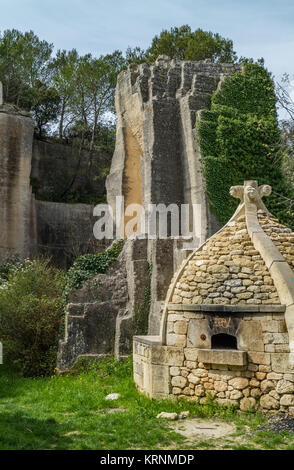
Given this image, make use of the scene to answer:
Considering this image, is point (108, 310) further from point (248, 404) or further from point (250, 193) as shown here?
point (248, 404)

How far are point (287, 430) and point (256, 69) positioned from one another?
42.7 feet

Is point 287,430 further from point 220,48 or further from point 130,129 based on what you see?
point 220,48

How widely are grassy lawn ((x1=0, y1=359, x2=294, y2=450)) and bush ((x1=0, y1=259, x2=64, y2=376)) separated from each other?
3.57ft

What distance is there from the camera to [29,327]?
12.4 meters

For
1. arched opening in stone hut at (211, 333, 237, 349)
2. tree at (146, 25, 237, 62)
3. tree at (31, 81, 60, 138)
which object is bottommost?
arched opening in stone hut at (211, 333, 237, 349)

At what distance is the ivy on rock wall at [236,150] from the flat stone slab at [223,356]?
6781 mm

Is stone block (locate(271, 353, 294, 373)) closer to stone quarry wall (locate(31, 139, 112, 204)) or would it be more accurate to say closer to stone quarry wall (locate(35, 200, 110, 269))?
stone quarry wall (locate(35, 200, 110, 269))

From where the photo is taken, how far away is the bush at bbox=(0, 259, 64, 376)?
40.5 feet

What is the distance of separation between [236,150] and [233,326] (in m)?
8.14

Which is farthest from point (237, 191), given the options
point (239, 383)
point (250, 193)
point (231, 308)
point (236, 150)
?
point (236, 150)

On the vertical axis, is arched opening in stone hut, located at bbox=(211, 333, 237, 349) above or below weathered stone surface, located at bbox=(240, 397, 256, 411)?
above

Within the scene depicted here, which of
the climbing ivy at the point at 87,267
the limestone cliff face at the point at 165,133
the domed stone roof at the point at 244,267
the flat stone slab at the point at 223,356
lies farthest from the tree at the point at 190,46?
the flat stone slab at the point at 223,356

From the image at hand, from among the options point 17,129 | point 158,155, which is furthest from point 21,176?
point 158,155

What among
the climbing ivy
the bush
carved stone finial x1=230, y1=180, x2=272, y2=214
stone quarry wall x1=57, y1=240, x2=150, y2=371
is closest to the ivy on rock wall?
stone quarry wall x1=57, y1=240, x2=150, y2=371
